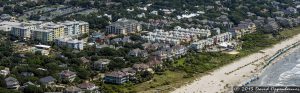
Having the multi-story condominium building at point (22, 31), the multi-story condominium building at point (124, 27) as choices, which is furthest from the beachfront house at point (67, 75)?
the multi-story condominium building at point (124, 27)

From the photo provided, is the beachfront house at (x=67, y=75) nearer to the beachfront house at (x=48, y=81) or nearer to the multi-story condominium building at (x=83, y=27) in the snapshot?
the beachfront house at (x=48, y=81)

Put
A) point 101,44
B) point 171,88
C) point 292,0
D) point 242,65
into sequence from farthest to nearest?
point 292,0 < point 101,44 < point 242,65 < point 171,88

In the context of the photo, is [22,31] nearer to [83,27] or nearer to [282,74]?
[83,27]

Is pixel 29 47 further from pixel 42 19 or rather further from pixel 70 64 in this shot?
pixel 42 19

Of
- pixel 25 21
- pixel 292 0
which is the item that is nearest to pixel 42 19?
pixel 25 21

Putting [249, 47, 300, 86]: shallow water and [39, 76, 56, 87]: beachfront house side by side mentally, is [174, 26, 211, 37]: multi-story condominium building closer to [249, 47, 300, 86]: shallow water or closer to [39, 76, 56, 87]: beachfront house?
[249, 47, 300, 86]: shallow water
